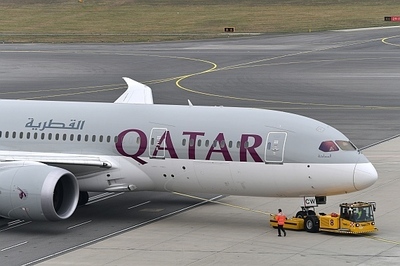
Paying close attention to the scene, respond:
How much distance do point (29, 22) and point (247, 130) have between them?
123347mm

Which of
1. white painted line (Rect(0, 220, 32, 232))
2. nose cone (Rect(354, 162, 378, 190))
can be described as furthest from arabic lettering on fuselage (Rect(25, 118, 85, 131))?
nose cone (Rect(354, 162, 378, 190))

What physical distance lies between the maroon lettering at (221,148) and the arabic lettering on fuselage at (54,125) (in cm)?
595

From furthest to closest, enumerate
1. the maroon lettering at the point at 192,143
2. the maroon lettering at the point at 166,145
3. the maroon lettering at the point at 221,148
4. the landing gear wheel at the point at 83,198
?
the landing gear wheel at the point at 83,198 → the maroon lettering at the point at 166,145 → the maroon lettering at the point at 192,143 → the maroon lettering at the point at 221,148

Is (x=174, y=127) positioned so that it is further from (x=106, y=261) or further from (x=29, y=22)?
(x=29, y=22)

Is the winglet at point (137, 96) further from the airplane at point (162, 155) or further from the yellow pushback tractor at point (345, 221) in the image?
the yellow pushback tractor at point (345, 221)

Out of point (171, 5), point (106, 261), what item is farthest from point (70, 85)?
point (171, 5)

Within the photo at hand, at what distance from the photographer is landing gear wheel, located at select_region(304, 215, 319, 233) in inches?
1599

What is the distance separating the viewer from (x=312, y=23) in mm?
154625

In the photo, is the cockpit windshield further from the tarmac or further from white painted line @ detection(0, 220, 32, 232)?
white painted line @ detection(0, 220, 32, 232)

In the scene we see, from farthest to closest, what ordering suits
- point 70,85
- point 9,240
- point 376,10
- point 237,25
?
point 376,10 < point 237,25 < point 70,85 < point 9,240

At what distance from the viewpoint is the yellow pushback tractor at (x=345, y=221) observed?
39.9m

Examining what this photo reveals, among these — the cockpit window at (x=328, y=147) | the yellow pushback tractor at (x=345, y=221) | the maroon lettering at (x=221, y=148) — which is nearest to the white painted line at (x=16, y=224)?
the maroon lettering at (x=221, y=148)

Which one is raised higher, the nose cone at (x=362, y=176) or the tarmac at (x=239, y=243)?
the nose cone at (x=362, y=176)

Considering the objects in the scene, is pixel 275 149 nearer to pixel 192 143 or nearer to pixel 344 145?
pixel 344 145
